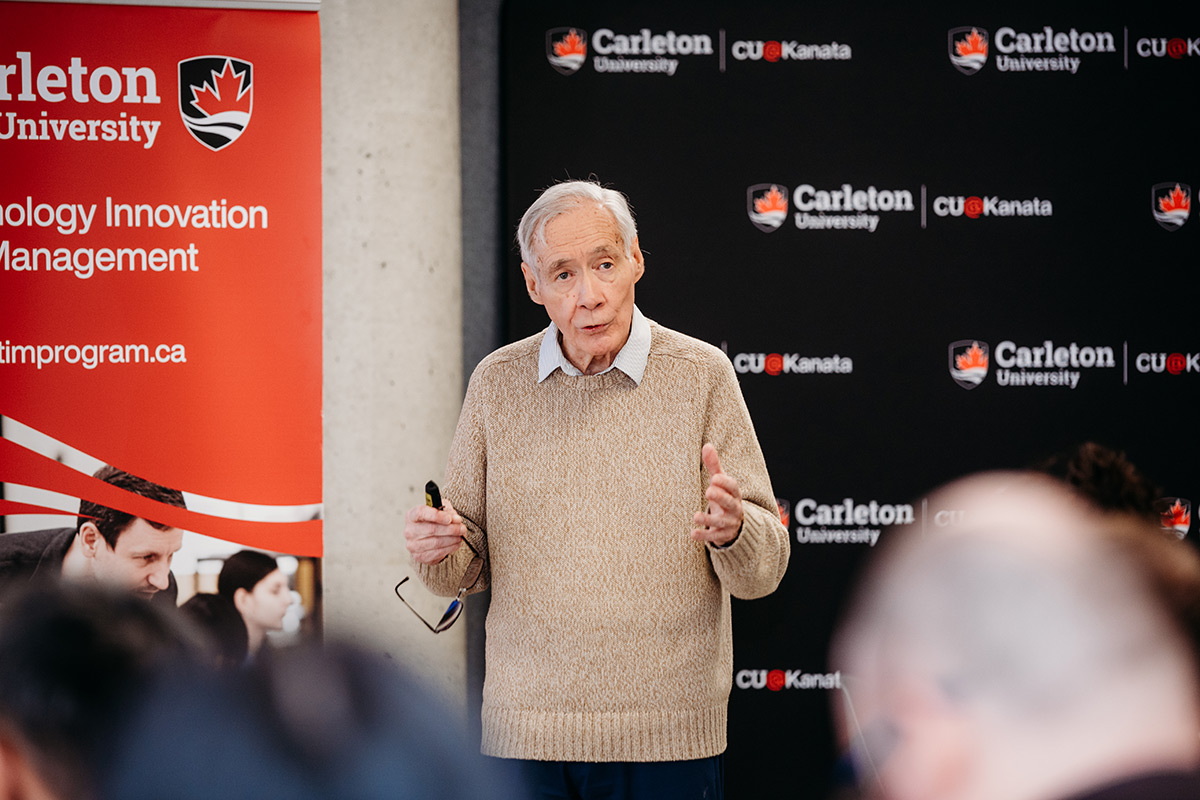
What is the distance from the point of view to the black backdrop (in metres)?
3.10

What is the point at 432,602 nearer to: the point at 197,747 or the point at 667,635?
the point at 667,635

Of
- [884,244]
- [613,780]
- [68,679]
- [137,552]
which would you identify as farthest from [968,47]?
[68,679]

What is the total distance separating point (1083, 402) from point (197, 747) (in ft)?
10.6

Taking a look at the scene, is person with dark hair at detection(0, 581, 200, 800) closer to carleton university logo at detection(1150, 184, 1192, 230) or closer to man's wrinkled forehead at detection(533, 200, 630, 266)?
man's wrinkled forehead at detection(533, 200, 630, 266)

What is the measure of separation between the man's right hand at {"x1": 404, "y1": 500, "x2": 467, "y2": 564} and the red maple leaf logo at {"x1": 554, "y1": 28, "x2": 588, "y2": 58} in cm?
176

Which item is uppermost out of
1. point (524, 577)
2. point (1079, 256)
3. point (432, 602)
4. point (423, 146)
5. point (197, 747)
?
point (423, 146)

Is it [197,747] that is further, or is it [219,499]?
[219,499]

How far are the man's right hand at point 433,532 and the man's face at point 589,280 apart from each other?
421 millimetres

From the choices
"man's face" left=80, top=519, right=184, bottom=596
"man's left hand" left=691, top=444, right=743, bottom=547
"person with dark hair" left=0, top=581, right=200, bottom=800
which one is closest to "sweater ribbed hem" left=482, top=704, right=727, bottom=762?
"man's left hand" left=691, top=444, right=743, bottom=547

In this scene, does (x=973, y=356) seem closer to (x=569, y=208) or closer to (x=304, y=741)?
(x=569, y=208)

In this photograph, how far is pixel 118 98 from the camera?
9.58ft

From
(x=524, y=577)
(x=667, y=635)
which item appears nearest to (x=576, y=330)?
(x=524, y=577)

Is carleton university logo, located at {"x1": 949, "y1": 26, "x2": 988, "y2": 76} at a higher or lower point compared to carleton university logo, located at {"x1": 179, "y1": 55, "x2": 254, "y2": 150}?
higher

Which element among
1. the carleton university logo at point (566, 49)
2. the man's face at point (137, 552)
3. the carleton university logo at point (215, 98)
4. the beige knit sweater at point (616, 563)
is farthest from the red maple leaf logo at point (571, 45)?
the man's face at point (137, 552)
